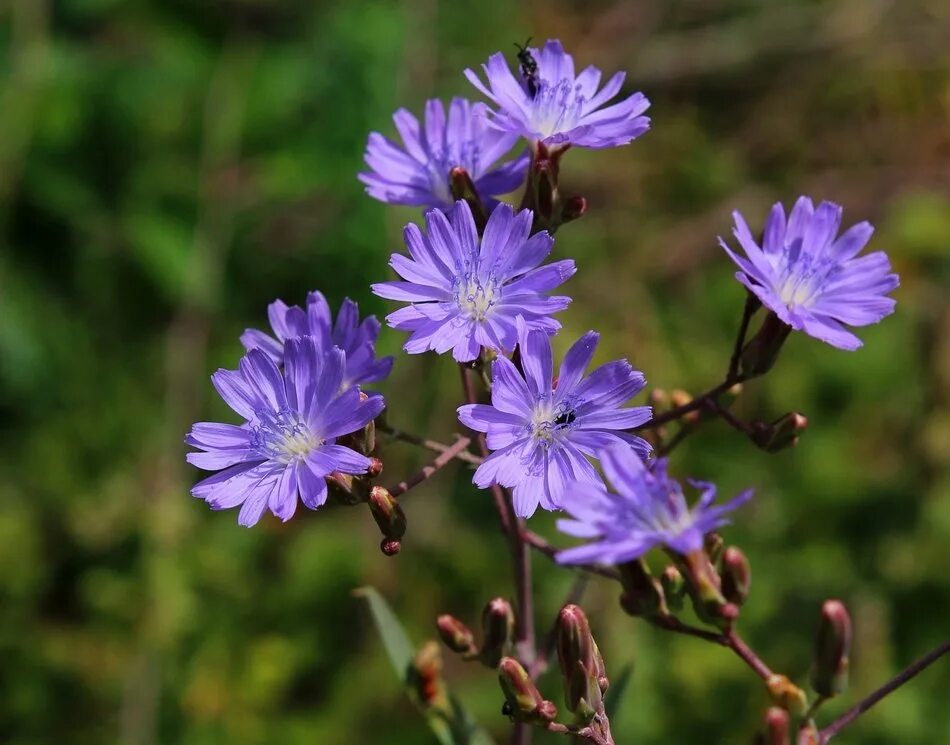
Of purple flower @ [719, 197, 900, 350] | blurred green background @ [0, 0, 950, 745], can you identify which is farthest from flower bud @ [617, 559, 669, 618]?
blurred green background @ [0, 0, 950, 745]

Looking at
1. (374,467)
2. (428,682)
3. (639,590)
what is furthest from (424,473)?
(428,682)

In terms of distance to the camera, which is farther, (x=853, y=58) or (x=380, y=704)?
(x=853, y=58)

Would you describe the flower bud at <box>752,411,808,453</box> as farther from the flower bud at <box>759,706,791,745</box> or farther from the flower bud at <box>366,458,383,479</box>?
the flower bud at <box>366,458,383,479</box>

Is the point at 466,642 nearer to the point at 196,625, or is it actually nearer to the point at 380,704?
the point at 380,704

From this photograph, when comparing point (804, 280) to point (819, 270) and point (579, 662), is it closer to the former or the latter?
point (819, 270)

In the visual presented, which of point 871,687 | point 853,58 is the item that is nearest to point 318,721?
point 871,687
